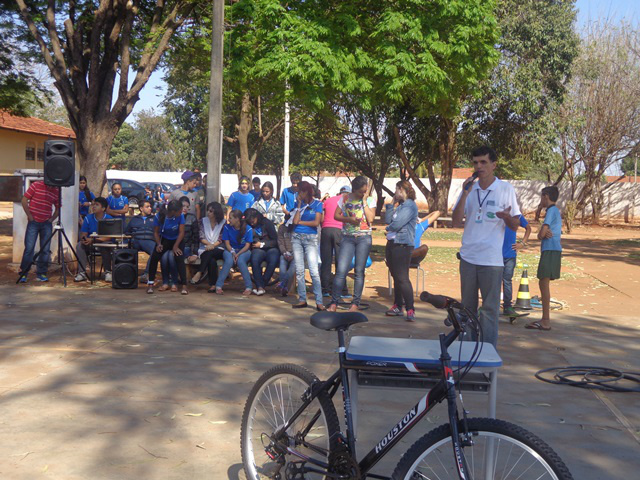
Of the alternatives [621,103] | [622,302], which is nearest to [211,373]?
[622,302]

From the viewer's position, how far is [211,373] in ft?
22.6

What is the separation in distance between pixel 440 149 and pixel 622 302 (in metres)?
22.4

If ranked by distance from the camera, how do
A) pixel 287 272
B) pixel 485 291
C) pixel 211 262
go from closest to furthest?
pixel 485 291 → pixel 287 272 → pixel 211 262

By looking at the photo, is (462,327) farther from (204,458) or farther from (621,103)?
(621,103)

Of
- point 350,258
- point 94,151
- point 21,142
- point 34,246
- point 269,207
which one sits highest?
point 21,142

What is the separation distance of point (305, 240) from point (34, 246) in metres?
4.79

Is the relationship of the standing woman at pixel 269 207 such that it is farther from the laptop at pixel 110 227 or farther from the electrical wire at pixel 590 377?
the electrical wire at pixel 590 377

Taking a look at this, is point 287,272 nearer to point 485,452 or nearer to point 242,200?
point 242,200

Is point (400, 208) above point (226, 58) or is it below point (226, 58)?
below

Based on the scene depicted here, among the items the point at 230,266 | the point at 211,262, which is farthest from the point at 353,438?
the point at 211,262

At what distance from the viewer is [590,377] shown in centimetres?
714

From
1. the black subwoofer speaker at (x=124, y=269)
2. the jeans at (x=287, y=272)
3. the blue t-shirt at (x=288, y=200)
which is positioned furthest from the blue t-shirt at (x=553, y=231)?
the black subwoofer speaker at (x=124, y=269)

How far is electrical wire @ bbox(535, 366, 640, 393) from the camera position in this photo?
670 cm

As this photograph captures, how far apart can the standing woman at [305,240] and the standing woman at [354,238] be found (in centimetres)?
37
